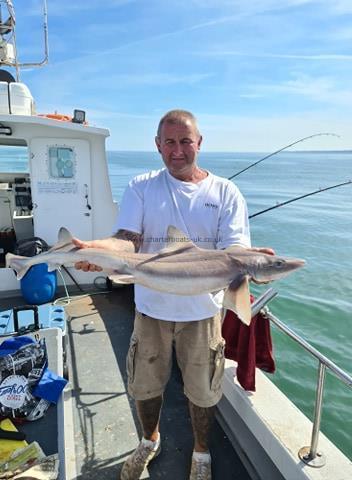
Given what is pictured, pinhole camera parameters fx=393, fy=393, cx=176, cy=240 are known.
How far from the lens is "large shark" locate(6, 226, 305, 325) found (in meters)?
2.35

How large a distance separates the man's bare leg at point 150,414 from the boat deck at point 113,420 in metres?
0.34

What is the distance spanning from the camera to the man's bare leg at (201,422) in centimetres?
297

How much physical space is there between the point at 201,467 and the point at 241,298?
1.56 meters

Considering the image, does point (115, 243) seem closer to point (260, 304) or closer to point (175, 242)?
point (175, 242)

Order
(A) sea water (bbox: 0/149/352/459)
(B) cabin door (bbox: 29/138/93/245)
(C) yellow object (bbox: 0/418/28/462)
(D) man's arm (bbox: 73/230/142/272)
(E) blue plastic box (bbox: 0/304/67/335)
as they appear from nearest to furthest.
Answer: (D) man's arm (bbox: 73/230/142/272)
(C) yellow object (bbox: 0/418/28/462)
(E) blue plastic box (bbox: 0/304/67/335)
(A) sea water (bbox: 0/149/352/459)
(B) cabin door (bbox: 29/138/93/245)

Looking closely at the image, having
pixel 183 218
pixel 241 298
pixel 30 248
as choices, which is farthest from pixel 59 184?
pixel 241 298

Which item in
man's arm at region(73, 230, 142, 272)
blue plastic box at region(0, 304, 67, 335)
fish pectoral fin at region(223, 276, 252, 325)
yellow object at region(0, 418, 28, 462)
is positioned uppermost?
man's arm at region(73, 230, 142, 272)

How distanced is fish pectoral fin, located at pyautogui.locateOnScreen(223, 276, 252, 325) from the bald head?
1.09 metres

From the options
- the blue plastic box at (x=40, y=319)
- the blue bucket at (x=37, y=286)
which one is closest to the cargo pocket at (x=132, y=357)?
the blue plastic box at (x=40, y=319)

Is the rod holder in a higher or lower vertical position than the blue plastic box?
higher

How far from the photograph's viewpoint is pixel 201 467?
3020 millimetres

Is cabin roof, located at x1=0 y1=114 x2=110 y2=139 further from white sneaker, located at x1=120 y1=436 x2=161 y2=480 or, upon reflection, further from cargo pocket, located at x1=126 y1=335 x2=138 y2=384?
white sneaker, located at x1=120 y1=436 x2=161 y2=480

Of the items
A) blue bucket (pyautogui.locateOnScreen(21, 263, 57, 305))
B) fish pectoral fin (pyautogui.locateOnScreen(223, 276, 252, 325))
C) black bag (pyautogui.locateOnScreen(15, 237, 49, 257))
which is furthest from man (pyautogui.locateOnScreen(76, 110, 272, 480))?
black bag (pyautogui.locateOnScreen(15, 237, 49, 257))

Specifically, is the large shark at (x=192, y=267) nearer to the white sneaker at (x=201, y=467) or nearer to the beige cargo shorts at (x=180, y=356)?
the beige cargo shorts at (x=180, y=356)
